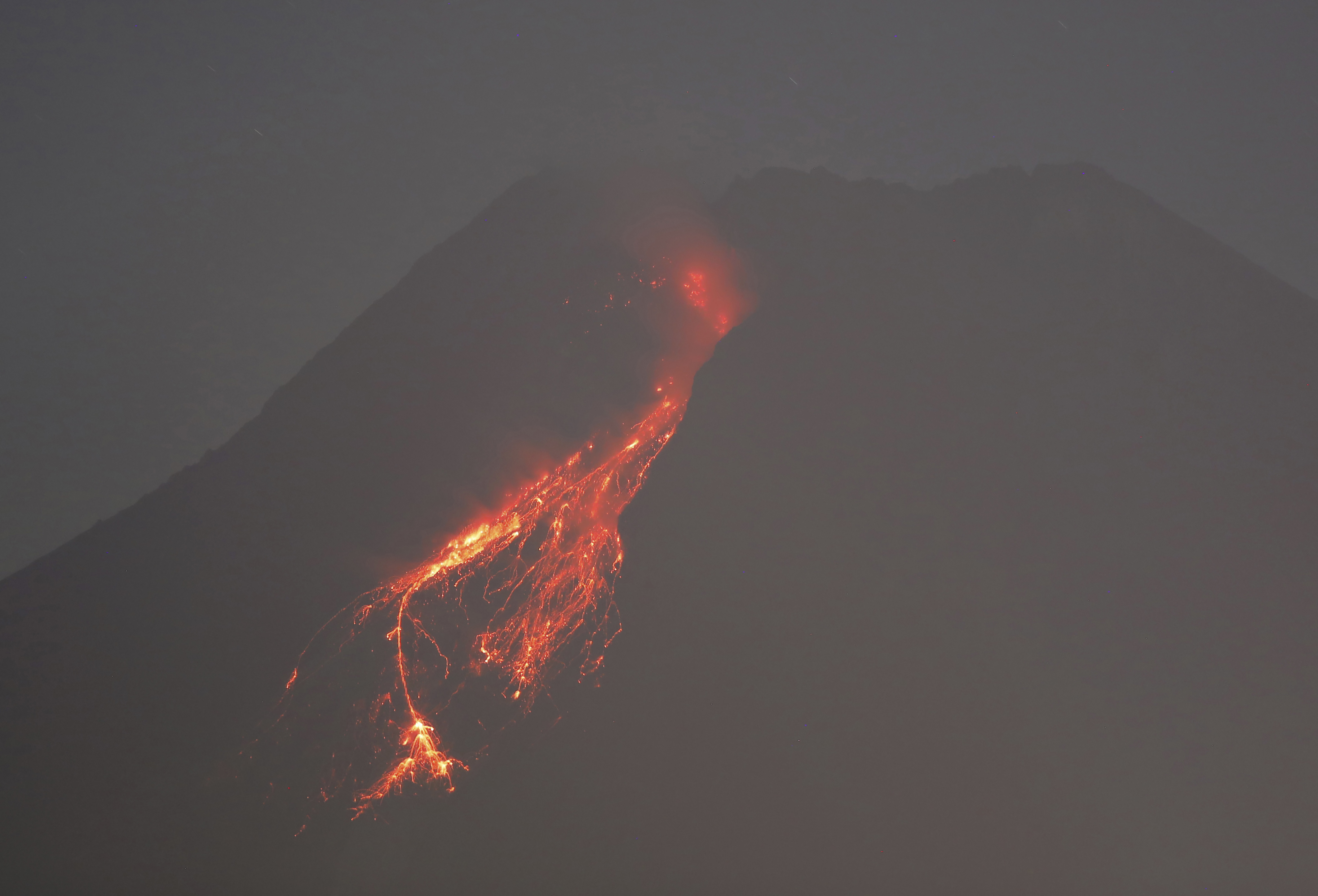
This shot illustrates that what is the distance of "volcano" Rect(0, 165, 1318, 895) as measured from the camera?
556cm

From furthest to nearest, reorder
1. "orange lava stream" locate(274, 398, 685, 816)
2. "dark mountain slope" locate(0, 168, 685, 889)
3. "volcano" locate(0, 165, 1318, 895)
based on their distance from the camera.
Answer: "orange lava stream" locate(274, 398, 685, 816) < "volcano" locate(0, 165, 1318, 895) < "dark mountain slope" locate(0, 168, 685, 889)

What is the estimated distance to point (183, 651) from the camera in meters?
5.53

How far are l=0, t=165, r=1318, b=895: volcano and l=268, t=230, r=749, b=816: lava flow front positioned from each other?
0.08 m

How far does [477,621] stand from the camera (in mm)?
6652

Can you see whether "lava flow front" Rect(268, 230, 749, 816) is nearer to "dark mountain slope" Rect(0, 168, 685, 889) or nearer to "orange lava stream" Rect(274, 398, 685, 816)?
"orange lava stream" Rect(274, 398, 685, 816)

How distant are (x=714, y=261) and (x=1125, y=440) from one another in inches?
284

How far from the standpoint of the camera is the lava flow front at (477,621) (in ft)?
19.0

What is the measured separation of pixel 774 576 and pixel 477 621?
4518mm

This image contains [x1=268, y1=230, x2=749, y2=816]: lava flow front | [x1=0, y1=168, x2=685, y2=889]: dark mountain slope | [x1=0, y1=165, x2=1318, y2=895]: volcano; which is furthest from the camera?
[x1=268, y1=230, x2=749, y2=816]: lava flow front

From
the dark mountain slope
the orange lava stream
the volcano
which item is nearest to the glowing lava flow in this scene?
the orange lava stream

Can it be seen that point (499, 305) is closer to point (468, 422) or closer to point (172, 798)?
point (468, 422)

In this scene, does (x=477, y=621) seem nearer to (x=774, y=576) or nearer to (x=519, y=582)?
(x=519, y=582)

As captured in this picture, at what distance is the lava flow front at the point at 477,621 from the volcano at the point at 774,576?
0.08 metres

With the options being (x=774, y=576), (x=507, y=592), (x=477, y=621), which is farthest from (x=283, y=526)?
(x=774, y=576)
